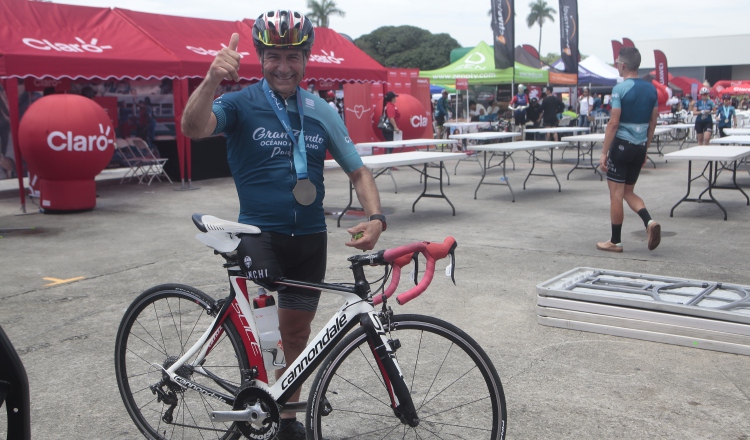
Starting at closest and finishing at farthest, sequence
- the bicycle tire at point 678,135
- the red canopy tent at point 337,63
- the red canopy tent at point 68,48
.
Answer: the red canopy tent at point 68,48
the red canopy tent at point 337,63
the bicycle tire at point 678,135

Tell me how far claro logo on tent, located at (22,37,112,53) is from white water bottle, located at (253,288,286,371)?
10064 mm

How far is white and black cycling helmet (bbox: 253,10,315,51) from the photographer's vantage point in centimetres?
282

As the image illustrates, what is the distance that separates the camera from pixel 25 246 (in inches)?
337

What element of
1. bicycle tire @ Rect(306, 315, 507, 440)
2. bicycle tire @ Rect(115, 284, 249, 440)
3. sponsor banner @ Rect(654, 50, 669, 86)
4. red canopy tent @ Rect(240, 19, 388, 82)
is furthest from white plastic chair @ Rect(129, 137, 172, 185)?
sponsor banner @ Rect(654, 50, 669, 86)

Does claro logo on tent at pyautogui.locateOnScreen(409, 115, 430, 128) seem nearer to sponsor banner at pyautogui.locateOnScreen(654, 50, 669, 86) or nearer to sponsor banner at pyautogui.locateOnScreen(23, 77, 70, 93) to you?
sponsor banner at pyautogui.locateOnScreen(23, 77, 70, 93)

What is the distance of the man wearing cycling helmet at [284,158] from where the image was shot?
287 cm

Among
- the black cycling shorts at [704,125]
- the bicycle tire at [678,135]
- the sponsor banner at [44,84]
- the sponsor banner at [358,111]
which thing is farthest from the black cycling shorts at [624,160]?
the bicycle tire at [678,135]

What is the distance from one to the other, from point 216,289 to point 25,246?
351cm

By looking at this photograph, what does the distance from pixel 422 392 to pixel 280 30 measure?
2063 millimetres

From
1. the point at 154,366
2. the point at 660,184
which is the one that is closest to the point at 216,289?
the point at 154,366

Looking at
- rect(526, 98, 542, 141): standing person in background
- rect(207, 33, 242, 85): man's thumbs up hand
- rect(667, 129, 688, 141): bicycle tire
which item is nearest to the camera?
rect(207, 33, 242, 85): man's thumbs up hand

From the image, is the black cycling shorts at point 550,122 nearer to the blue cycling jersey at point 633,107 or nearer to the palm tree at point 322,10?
the blue cycling jersey at point 633,107

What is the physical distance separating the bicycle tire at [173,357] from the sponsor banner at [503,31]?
20665 millimetres

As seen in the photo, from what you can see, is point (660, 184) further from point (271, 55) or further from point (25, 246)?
point (271, 55)
